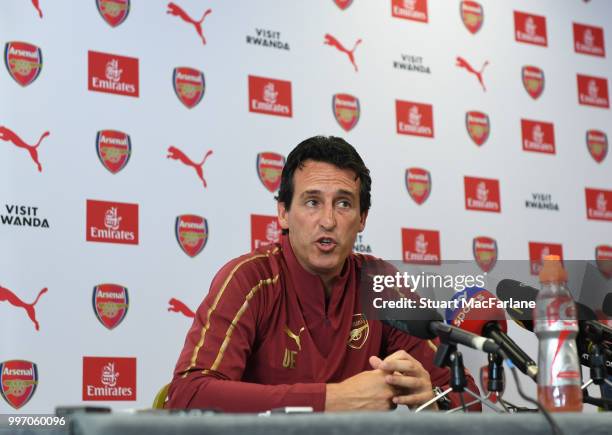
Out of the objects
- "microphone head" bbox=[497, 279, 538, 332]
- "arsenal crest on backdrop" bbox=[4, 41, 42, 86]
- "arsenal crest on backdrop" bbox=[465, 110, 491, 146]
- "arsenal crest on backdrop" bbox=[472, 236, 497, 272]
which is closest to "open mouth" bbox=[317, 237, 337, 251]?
"microphone head" bbox=[497, 279, 538, 332]

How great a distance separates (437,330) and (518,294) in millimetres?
310

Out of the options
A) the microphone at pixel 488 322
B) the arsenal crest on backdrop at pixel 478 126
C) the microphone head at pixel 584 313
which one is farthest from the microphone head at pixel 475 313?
the arsenal crest on backdrop at pixel 478 126

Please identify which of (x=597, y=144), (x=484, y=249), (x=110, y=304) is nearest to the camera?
(x=110, y=304)

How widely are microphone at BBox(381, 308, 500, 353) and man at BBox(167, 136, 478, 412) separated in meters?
0.26

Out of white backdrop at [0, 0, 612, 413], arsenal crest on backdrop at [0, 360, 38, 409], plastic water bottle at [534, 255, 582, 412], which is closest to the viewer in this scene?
plastic water bottle at [534, 255, 582, 412]

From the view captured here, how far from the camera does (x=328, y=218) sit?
83.2 inches

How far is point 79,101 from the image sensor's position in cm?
283

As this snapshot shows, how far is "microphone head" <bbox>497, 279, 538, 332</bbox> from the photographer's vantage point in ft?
4.89

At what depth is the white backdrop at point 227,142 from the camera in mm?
2701

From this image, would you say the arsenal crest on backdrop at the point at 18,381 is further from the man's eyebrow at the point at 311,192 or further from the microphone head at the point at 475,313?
the microphone head at the point at 475,313

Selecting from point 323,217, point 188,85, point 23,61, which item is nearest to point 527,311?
point 323,217

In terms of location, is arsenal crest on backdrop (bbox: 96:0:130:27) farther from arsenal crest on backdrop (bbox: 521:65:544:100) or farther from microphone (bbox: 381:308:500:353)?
microphone (bbox: 381:308:500:353)

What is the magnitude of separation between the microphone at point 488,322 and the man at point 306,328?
0.93ft

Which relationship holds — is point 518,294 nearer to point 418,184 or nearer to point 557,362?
point 557,362
